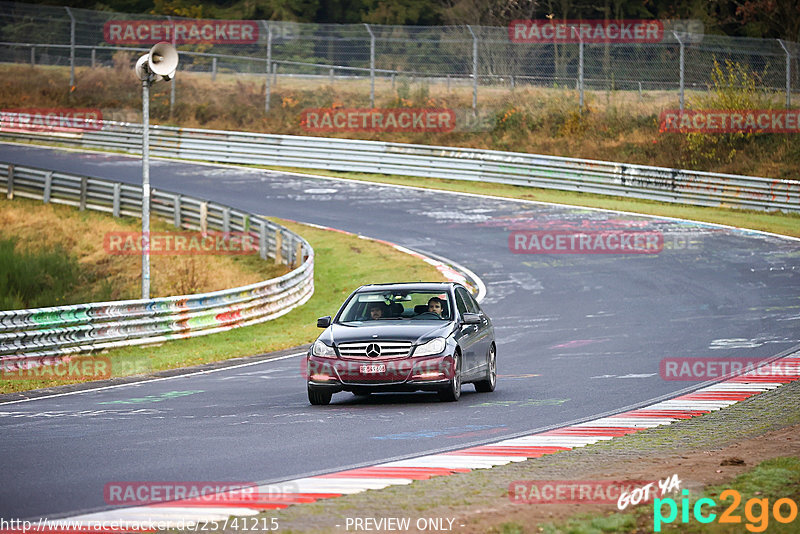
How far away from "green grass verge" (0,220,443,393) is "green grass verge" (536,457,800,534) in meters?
11.4

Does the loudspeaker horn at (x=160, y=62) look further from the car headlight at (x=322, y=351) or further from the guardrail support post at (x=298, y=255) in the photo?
the guardrail support post at (x=298, y=255)

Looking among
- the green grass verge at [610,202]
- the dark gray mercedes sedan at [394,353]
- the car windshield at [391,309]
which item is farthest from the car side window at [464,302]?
the green grass verge at [610,202]

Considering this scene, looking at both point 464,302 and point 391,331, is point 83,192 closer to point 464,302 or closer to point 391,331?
point 464,302

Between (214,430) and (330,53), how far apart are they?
37.0 m

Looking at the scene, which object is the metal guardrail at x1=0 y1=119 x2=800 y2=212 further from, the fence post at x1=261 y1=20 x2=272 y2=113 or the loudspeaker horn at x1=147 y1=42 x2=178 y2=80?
the loudspeaker horn at x1=147 y1=42 x2=178 y2=80

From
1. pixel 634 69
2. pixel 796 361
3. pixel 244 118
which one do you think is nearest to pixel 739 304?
pixel 796 361

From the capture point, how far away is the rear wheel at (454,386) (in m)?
13.7

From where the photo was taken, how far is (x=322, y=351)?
13.7 m

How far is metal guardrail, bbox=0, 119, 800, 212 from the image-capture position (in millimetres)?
38156

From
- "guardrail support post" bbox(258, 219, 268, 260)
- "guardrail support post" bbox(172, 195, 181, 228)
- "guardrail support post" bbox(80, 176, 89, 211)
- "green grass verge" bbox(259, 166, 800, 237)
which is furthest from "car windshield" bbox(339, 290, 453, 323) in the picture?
"guardrail support post" bbox(80, 176, 89, 211)

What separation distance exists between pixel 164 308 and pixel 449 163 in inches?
932

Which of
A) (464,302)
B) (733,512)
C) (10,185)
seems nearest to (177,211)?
(10,185)

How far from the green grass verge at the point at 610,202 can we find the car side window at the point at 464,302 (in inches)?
776

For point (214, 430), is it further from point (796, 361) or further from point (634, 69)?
point (634, 69)
